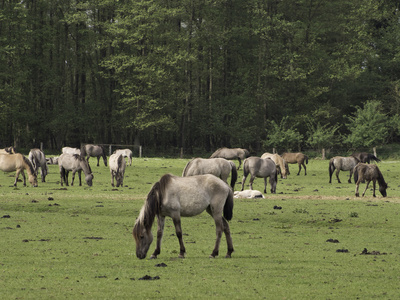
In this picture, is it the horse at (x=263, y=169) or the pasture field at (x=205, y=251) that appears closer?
the pasture field at (x=205, y=251)

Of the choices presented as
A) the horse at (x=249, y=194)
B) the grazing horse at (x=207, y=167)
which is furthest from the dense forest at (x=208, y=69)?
the horse at (x=249, y=194)

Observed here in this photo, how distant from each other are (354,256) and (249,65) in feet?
214

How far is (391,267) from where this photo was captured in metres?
12.5

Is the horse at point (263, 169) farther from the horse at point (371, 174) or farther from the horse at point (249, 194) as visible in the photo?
the horse at point (371, 174)

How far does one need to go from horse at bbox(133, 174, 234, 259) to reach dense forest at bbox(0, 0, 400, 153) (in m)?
53.9

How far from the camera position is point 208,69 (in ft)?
245

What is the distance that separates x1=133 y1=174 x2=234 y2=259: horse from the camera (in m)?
12.7

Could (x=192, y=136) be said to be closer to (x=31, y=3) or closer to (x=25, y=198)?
(x=31, y=3)

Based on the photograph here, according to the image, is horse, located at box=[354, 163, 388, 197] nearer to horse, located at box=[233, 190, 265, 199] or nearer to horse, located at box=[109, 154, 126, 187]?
horse, located at box=[233, 190, 265, 199]

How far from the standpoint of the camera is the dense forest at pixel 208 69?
68.6 meters

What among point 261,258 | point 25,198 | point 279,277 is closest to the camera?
point 279,277

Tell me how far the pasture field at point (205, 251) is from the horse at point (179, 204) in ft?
1.65

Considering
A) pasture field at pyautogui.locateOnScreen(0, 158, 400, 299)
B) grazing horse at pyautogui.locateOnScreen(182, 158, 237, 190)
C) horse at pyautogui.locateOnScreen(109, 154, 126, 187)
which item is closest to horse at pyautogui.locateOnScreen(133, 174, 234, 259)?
pasture field at pyautogui.locateOnScreen(0, 158, 400, 299)

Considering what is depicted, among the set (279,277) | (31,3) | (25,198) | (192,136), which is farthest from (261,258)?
(31,3)
